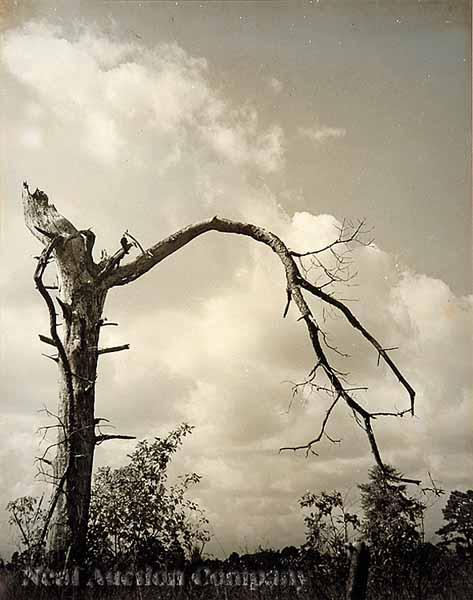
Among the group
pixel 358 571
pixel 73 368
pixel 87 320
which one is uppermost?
pixel 87 320

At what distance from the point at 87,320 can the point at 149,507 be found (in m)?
0.78

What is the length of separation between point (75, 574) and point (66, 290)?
1080mm

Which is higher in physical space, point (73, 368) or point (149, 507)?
point (73, 368)

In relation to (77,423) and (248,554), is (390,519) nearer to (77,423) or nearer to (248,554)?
(248,554)

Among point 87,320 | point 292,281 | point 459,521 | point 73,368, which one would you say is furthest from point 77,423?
point 459,521

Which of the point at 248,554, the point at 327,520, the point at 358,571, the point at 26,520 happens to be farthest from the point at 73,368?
the point at 358,571

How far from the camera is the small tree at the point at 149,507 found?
3922mm

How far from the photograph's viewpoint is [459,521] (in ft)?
13.1

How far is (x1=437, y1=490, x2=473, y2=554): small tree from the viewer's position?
400cm

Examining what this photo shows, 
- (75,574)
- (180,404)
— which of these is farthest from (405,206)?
(75,574)

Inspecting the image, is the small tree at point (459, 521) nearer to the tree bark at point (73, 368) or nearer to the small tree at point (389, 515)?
the small tree at point (389, 515)

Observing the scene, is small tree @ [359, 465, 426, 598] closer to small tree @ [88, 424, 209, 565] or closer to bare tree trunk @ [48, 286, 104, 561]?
small tree @ [88, 424, 209, 565]

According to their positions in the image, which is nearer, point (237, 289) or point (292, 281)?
point (292, 281)

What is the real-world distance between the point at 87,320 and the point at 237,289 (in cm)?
63
